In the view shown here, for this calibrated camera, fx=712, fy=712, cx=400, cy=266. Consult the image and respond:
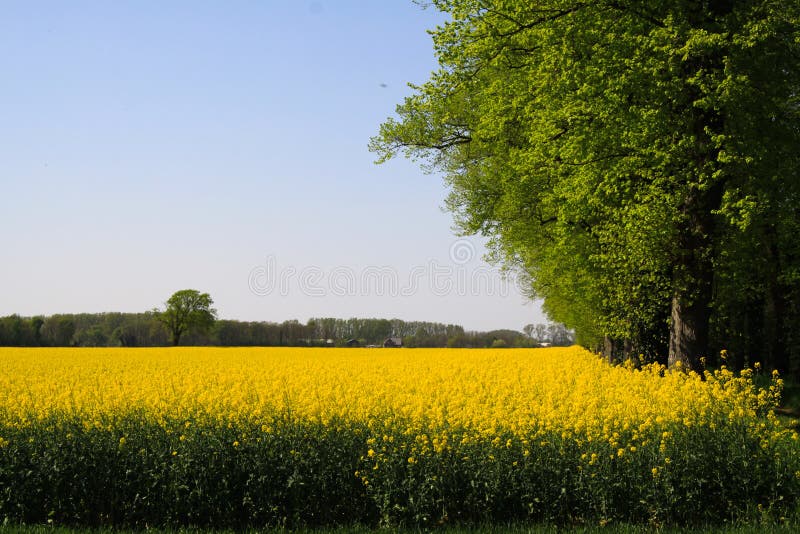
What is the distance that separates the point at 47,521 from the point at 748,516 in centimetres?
941

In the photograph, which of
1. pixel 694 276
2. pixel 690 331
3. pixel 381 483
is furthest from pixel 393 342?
pixel 381 483

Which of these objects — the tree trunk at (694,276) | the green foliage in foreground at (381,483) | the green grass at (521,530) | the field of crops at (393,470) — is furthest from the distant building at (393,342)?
the green grass at (521,530)

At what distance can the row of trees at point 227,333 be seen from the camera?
303ft

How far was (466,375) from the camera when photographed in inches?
858

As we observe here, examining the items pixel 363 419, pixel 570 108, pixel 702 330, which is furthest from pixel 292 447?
pixel 702 330

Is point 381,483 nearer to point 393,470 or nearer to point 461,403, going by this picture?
point 393,470

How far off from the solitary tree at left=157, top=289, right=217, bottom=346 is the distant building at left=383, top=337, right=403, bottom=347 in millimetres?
23547

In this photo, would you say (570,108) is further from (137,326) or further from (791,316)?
(137,326)

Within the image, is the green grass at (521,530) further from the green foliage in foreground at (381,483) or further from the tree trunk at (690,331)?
the tree trunk at (690,331)

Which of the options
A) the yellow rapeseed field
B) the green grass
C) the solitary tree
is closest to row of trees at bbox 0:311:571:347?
the solitary tree

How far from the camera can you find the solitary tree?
9212 centimetres

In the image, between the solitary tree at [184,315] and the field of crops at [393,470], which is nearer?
the field of crops at [393,470]

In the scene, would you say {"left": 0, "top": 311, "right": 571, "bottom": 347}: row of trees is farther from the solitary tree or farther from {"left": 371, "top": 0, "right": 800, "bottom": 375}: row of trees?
{"left": 371, "top": 0, "right": 800, "bottom": 375}: row of trees

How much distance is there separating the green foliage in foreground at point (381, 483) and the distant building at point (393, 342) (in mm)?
87174
